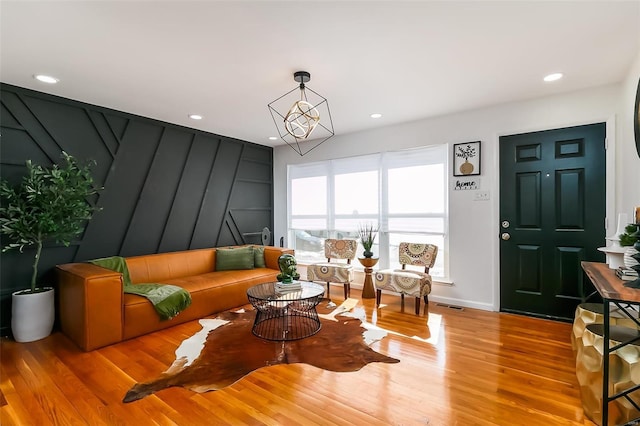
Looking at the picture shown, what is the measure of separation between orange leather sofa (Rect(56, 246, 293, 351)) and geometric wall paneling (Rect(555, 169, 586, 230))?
373 cm

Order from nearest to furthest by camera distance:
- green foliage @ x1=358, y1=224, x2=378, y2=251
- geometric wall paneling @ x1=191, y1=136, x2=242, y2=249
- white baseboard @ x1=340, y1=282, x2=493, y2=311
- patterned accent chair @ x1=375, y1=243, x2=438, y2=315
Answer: patterned accent chair @ x1=375, y1=243, x2=438, y2=315
white baseboard @ x1=340, y1=282, x2=493, y2=311
green foliage @ x1=358, y1=224, x2=378, y2=251
geometric wall paneling @ x1=191, y1=136, x2=242, y2=249

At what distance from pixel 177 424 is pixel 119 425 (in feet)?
1.09

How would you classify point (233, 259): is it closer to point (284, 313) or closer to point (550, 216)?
point (284, 313)

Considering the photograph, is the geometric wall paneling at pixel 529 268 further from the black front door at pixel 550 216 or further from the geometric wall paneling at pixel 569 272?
the geometric wall paneling at pixel 569 272

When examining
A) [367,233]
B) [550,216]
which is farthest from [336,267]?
[550,216]

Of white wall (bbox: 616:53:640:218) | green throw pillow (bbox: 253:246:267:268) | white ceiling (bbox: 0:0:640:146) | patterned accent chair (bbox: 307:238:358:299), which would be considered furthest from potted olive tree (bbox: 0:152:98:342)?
white wall (bbox: 616:53:640:218)

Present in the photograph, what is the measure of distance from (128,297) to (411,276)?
3081mm

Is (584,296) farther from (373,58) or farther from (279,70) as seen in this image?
(279,70)

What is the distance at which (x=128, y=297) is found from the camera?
3084 mm

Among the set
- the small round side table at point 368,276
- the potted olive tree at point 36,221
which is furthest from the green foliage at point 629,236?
the potted olive tree at point 36,221

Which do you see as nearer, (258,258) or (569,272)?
(569,272)

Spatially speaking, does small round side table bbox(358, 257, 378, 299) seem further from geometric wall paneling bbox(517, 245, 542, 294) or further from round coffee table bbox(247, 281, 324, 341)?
geometric wall paneling bbox(517, 245, 542, 294)

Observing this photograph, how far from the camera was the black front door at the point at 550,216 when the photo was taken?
3221mm

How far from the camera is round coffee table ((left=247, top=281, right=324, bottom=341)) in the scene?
9.89 ft
